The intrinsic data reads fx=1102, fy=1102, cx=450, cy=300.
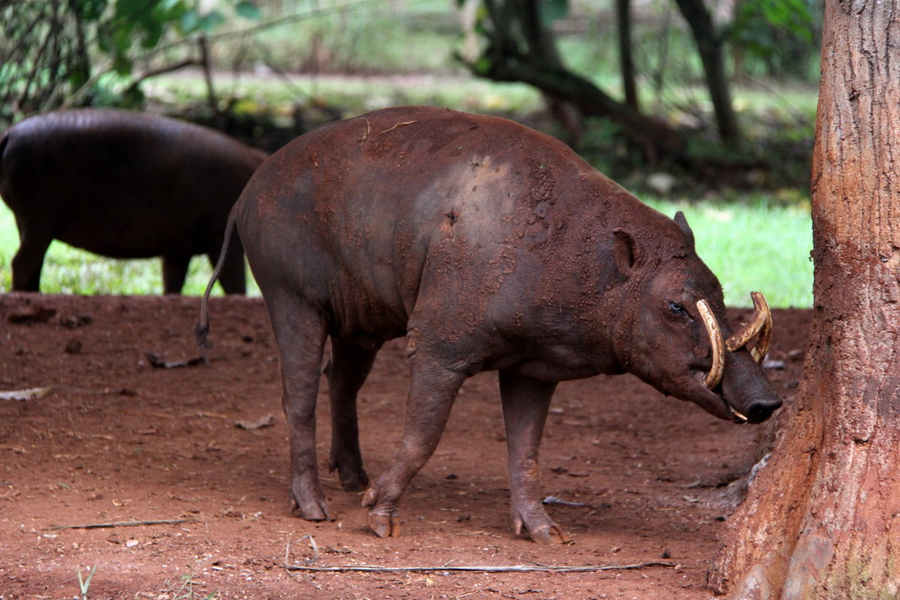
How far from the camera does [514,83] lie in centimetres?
1354

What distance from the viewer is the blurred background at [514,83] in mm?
9609

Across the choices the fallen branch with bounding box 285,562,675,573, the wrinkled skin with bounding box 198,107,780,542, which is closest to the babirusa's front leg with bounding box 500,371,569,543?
the wrinkled skin with bounding box 198,107,780,542

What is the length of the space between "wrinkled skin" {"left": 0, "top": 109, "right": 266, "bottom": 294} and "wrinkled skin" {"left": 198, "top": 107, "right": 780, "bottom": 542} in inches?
117

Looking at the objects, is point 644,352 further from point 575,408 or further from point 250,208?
point 575,408

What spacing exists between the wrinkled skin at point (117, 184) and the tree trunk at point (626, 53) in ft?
20.5

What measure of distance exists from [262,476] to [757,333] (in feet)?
8.23

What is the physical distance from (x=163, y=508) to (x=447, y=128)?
1949 millimetres

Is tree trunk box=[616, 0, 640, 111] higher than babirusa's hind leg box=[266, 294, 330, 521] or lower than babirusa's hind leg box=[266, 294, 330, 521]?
higher

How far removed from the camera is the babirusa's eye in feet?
13.2

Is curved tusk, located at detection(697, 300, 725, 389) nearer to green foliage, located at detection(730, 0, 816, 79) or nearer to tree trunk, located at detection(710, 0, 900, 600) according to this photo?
tree trunk, located at detection(710, 0, 900, 600)

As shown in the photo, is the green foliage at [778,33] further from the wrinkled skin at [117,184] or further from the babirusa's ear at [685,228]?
the babirusa's ear at [685,228]

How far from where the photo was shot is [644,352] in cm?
411

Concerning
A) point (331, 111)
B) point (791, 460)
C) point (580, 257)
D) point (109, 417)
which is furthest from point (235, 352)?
point (331, 111)

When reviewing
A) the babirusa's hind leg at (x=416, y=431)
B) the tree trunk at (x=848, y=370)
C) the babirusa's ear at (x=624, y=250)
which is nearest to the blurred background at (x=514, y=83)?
the babirusa's ear at (x=624, y=250)
